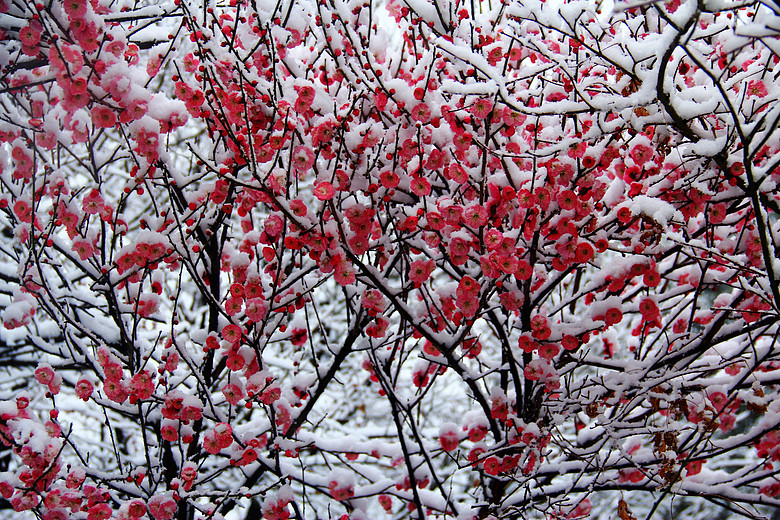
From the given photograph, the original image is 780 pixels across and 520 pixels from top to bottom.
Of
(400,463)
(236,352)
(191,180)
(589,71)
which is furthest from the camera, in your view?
(400,463)

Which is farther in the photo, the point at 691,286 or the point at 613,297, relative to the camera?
the point at 691,286

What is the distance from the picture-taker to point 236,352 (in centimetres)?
292

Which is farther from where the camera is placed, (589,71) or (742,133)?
(589,71)

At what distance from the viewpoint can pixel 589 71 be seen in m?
3.61

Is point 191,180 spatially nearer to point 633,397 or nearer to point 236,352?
point 236,352

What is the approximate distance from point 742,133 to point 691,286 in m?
1.65

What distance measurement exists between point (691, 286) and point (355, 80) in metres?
2.49

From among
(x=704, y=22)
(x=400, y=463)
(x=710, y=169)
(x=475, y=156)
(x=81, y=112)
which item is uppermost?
(x=704, y=22)

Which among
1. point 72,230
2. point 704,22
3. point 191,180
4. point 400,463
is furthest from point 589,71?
point 72,230

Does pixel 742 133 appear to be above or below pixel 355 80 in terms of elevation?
below

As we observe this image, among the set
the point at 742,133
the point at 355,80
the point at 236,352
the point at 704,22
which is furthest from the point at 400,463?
the point at 704,22

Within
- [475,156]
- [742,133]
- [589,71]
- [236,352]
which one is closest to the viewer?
[742,133]

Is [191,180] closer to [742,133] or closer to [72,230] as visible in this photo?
[72,230]

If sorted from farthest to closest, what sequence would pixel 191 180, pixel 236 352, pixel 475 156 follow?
pixel 191 180 → pixel 475 156 → pixel 236 352
